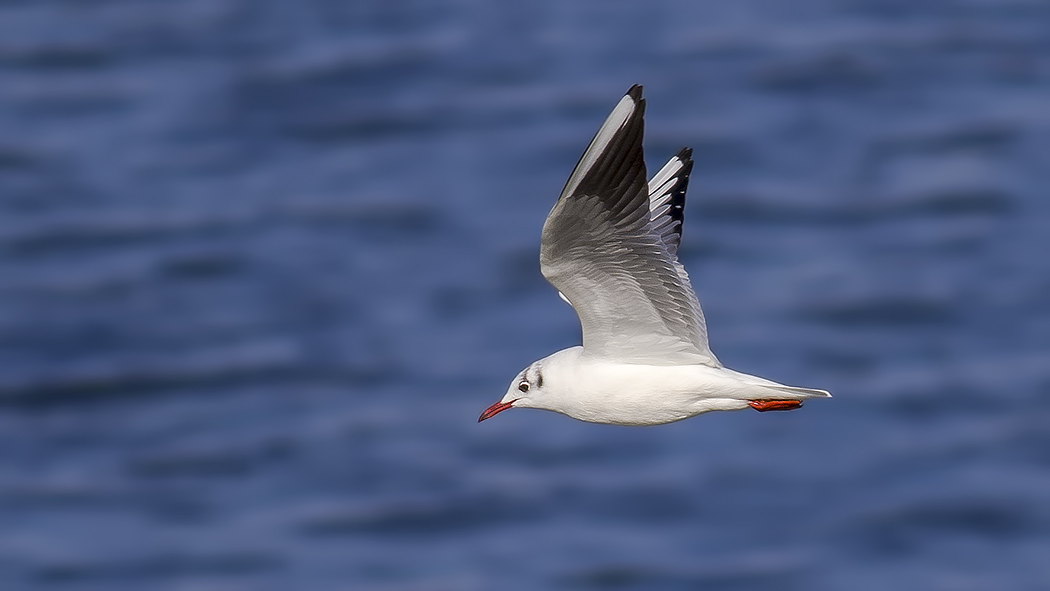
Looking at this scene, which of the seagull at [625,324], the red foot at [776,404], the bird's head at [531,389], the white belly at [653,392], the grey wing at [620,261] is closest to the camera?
the grey wing at [620,261]

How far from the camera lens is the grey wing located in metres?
6.36

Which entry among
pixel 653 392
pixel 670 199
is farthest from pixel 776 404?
pixel 670 199

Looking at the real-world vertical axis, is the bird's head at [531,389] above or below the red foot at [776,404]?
above

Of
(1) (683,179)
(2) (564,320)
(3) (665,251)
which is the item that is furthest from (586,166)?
(2) (564,320)

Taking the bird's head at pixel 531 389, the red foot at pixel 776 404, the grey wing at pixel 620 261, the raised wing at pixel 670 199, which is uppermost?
the raised wing at pixel 670 199

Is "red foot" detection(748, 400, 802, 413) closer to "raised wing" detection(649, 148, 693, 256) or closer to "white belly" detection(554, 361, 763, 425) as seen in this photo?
Answer: "white belly" detection(554, 361, 763, 425)

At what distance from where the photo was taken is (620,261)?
6.84 metres

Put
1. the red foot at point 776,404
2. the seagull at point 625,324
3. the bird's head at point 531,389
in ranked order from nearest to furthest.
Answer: the seagull at point 625,324 < the red foot at point 776,404 < the bird's head at point 531,389

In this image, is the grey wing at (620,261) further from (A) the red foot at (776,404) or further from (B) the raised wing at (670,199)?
(B) the raised wing at (670,199)

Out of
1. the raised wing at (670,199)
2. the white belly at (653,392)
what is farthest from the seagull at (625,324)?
the raised wing at (670,199)

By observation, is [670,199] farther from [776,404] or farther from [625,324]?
[776,404]

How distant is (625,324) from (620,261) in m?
0.41

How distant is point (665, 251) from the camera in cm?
691

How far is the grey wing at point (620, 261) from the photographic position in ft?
20.9
